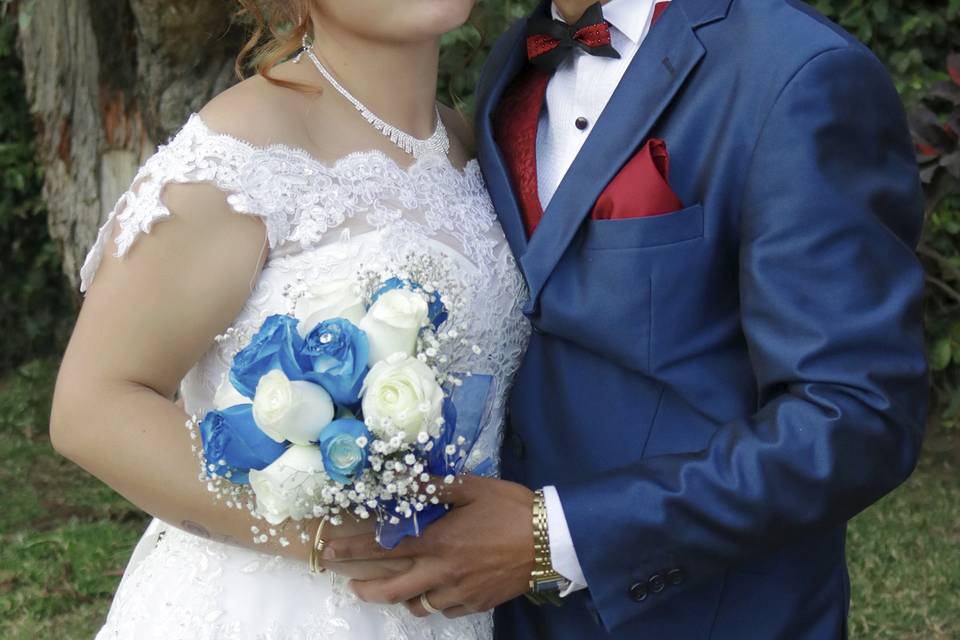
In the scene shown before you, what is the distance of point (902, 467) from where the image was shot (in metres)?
1.97

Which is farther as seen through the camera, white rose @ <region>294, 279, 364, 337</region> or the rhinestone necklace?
the rhinestone necklace

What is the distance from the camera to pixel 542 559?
2.00 metres

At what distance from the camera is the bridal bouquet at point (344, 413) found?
5.37 ft

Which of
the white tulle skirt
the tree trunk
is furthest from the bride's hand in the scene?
the tree trunk

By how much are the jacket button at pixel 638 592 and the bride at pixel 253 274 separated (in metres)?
0.41

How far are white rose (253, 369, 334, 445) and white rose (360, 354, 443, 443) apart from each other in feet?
0.21

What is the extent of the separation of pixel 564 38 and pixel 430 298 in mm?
778

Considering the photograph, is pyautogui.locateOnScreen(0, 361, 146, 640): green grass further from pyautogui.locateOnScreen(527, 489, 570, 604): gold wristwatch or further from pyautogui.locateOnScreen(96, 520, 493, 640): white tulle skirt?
pyautogui.locateOnScreen(527, 489, 570, 604): gold wristwatch

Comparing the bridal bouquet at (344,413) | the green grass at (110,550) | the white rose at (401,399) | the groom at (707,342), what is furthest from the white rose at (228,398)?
the green grass at (110,550)

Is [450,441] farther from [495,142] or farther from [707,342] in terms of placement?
[495,142]

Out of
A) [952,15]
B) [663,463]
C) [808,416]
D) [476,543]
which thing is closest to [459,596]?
[476,543]

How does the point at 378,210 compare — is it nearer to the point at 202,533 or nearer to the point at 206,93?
the point at 202,533

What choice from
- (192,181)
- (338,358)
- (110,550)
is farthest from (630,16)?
(110,550)

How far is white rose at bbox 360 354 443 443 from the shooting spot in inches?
63.7
